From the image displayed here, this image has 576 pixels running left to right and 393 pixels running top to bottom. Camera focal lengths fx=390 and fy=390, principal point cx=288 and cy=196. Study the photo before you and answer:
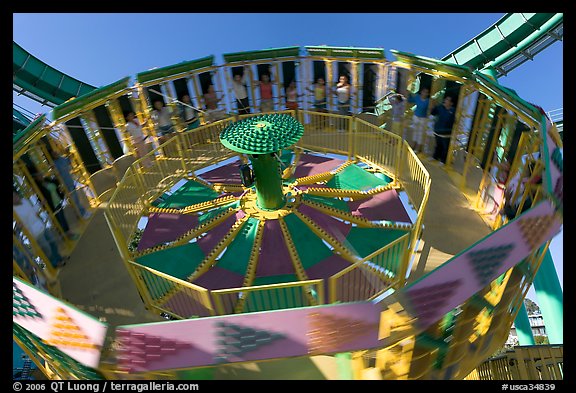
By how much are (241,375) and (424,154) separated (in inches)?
346

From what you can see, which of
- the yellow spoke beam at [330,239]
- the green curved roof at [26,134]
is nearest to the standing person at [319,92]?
the yellow spoke beam at [330,239]

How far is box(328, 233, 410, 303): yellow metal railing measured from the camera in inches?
267

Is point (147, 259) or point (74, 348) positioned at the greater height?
point (74, 348)

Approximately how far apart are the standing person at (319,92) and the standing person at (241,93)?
2193 millimetres

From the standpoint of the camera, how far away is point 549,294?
9750mm

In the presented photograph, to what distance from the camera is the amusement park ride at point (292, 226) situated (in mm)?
4719

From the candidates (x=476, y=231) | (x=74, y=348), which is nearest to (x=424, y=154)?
(x=476, y=231)

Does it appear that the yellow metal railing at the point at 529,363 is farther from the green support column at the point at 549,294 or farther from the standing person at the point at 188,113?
the standing person at the point at 188,113

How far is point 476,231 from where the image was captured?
9500 mm

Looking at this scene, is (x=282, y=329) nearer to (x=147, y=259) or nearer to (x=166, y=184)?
(x=147, y=259)

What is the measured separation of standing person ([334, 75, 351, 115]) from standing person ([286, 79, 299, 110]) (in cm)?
138

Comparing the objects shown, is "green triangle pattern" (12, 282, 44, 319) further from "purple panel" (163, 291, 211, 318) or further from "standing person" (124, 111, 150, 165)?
"standing person" (124, 111, 150, 165)

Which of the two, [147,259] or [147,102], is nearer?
[147,259]
